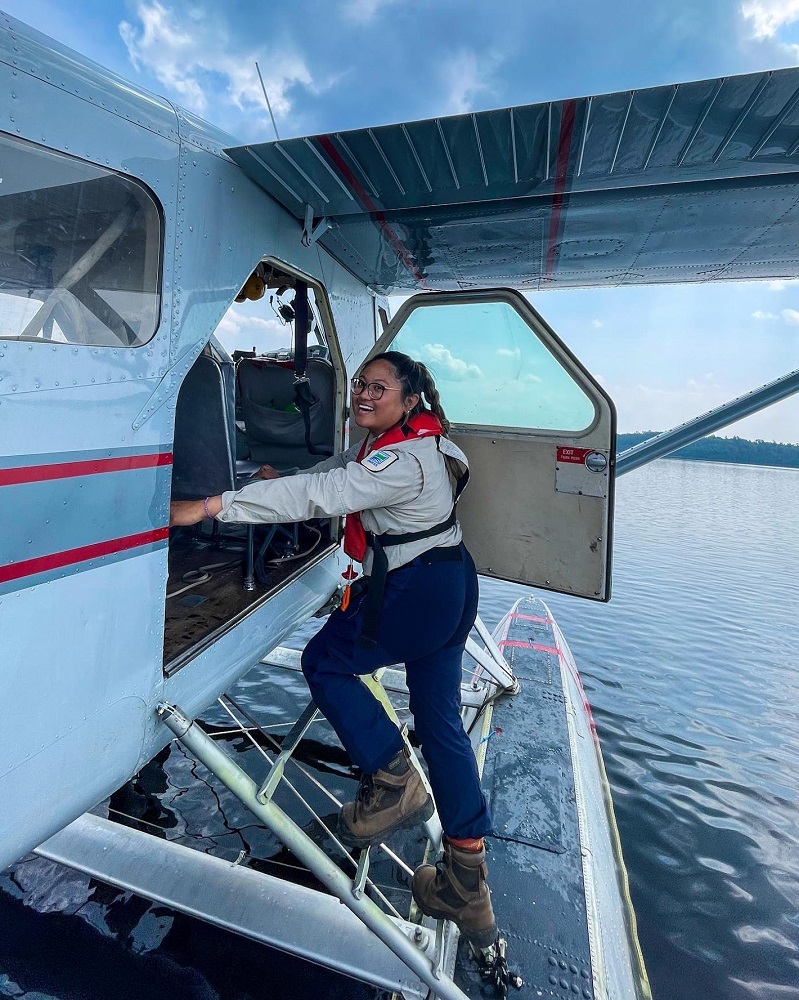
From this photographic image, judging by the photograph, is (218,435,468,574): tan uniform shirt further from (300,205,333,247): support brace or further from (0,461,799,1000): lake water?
(0,461,799,1000): lake water

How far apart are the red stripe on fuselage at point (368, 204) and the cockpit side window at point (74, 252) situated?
82 cm

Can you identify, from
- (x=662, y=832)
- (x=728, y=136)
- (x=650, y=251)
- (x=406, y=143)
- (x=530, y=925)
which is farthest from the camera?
(x=662, y=832)

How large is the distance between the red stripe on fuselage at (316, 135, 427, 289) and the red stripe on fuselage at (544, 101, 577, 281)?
932 mm

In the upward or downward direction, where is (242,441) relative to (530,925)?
upward

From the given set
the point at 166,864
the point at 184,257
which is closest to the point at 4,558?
the point at 184,257

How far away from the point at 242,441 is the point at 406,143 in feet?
Answer: 12.2

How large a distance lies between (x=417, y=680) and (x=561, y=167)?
2.40 meters

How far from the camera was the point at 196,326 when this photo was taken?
211 centimetres

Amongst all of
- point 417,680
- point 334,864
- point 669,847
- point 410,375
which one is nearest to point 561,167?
point 410,375

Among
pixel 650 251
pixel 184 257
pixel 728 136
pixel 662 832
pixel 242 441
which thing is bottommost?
pixel 662 832

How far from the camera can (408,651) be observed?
7.68 feet

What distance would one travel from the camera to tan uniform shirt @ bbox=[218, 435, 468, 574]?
80.0 inches

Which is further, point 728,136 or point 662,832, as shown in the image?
point 662,832

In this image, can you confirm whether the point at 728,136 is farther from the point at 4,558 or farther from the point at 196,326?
the point at 4,558
